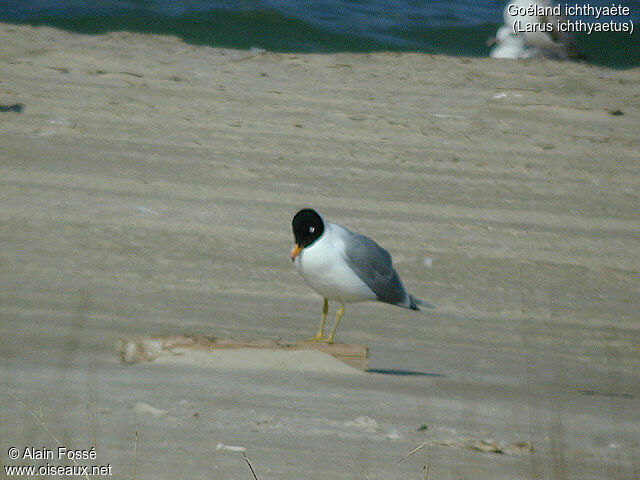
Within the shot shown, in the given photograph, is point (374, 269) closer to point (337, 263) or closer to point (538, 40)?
point (337, 263)

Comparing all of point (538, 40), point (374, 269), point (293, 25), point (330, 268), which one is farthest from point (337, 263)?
point (293, 25)

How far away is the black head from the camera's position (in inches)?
146

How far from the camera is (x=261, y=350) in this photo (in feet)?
11.1

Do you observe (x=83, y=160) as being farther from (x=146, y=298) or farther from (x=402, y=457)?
(x=402, y=457)

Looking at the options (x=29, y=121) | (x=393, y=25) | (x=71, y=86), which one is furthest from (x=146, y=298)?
(x=393, y=25)

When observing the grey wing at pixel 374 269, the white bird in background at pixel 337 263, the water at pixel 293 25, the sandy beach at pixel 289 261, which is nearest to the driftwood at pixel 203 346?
the sandy beach at pixel 289 261

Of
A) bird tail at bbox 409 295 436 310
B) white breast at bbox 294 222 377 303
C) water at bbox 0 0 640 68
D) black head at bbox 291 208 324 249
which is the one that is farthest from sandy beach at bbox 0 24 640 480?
water at bbox 0 0 640 68

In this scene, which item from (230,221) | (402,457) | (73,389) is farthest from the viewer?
(230,221)

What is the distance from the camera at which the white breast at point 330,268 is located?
3.74 m

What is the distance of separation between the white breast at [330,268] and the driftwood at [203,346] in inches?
11.1

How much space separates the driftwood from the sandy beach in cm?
8

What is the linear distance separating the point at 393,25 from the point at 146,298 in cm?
870

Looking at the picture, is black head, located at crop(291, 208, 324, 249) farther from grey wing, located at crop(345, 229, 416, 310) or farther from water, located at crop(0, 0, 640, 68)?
water, located at crop(0, 0, 640, 68)

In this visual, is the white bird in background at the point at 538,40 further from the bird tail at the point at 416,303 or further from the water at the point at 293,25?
the bird tail at the point at 416,303
